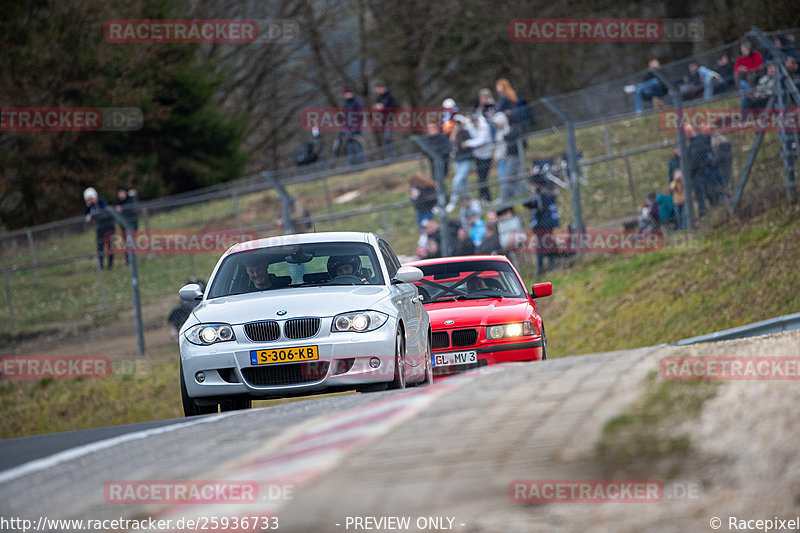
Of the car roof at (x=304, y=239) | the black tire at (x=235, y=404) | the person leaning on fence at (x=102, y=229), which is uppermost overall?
the person leaning on fence at (x=102, y=229)

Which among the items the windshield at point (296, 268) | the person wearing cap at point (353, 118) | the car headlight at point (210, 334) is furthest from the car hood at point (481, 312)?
the person wearing cap at point (353, 118)

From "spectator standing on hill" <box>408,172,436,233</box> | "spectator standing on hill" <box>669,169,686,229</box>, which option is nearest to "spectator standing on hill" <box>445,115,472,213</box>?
"spectator standing on hill" <box>408,172,436,233</box>

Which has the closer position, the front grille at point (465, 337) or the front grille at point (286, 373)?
the front grille at point (286, 373)

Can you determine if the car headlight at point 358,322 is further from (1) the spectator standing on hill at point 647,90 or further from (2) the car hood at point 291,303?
(1) the spectator standing on hill at point 647,90

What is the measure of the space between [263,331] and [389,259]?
2234 millimetres

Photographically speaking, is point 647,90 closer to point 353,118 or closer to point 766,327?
point 766,327

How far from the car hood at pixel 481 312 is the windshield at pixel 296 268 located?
242 cm

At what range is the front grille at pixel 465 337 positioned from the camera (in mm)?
12625

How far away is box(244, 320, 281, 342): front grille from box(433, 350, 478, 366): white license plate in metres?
3.73

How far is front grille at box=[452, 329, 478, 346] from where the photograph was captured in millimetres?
12625

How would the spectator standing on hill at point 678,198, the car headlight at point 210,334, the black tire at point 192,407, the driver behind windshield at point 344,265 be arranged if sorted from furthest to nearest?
the spectator standing on hill at point 678,198 < the driver behind windshield at point 344,265 < the black tire at point 192,407 < the car headlight at point 210,334

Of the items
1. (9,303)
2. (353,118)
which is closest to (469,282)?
(9,303)

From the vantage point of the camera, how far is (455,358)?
41.6 ft

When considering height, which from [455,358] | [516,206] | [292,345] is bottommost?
[455,358]
